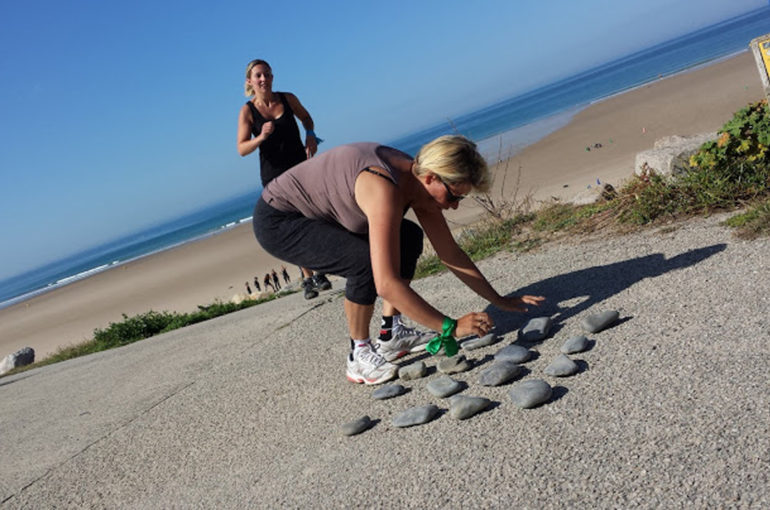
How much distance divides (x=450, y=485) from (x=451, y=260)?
1.74 meters

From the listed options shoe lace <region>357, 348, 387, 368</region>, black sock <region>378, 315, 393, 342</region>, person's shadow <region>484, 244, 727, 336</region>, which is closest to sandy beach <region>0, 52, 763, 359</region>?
person's shadow <region>484, 244, 727, 336</region>

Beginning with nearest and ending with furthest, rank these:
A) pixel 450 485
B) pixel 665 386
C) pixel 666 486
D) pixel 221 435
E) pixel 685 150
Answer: pixel 666 486 → pixel 450 485 → pixel 665 386 → pixel 221 435 → pixel 685 150

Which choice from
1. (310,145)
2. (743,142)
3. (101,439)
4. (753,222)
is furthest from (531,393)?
(310,145)

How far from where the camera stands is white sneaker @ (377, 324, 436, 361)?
13.0 feet

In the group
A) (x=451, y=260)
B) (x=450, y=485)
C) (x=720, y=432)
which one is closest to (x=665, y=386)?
(x=720, y=432)

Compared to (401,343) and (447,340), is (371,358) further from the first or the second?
(447,340)

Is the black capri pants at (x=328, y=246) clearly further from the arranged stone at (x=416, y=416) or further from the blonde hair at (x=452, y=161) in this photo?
the arranged stone at (x=416, y=416)

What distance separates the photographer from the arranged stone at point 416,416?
2980 mm

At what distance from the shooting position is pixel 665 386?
8.61 feet

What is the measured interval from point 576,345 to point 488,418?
666mm

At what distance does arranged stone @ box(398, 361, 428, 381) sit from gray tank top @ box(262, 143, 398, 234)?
785mm

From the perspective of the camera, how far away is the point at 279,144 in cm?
Answer: 559

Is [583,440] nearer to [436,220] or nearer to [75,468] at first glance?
[436,220]

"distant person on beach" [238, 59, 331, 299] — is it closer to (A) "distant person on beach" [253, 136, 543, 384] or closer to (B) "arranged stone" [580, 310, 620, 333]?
(A) "distant person on beach" [253, 136, 543, 384]
